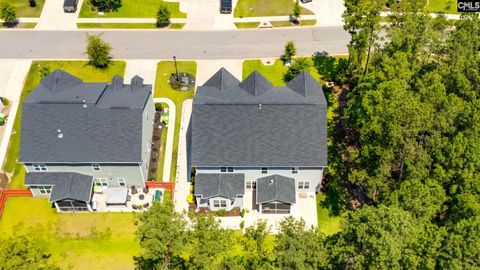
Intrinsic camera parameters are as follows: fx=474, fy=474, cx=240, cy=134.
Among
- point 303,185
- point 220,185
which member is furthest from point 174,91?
point 303,185

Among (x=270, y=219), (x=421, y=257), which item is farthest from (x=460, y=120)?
(x=270, y=219)

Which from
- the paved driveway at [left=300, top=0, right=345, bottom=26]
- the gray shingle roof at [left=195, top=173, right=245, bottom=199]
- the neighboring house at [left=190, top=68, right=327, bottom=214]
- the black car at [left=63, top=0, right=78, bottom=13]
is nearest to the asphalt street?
the paved driveway at [left=300, top=0, right=345, bottom=26]

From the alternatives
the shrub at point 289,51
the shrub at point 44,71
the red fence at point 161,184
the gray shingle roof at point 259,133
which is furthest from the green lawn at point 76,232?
the shrub at point 289,51

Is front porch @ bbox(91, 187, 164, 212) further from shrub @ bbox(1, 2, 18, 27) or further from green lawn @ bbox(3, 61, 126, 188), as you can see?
shrub @ bbox(1, 2, 18, 27)

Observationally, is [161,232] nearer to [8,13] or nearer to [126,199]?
[126,199]

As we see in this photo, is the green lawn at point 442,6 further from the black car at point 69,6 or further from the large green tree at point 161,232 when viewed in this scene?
the large green tree at point 161,232

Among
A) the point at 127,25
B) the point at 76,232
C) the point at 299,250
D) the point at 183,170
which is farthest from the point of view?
the point at 127,25
